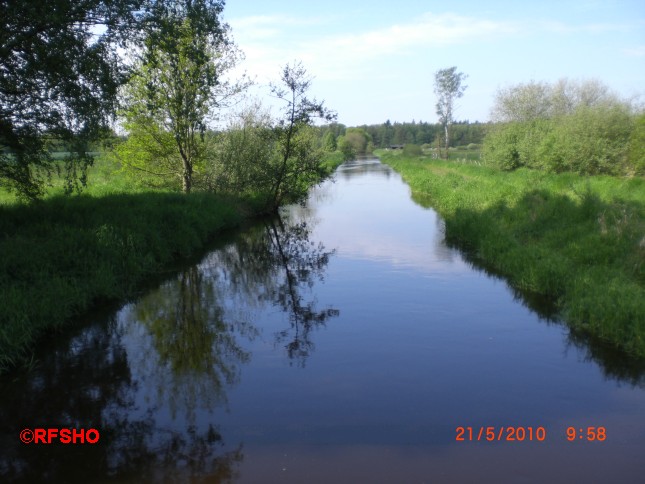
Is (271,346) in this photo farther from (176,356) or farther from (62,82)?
(62,82)

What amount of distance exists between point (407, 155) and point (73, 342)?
78.3 metres

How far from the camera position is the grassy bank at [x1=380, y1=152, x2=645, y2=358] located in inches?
325

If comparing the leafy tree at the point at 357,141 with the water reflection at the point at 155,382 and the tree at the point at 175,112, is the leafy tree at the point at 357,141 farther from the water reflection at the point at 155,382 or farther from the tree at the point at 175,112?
the water reflection at the point at 155,382

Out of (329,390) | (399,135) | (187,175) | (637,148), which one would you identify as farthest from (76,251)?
(399,135)

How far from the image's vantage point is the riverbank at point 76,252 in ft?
26.6

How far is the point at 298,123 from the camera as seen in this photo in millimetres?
24438

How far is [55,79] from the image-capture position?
1133 centimetres

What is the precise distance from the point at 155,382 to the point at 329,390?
8.22 ft

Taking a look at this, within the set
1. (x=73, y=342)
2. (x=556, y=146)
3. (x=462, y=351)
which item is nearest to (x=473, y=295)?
(x=462, y=351)

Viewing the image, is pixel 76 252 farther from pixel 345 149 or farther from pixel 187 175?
pixel 345 149

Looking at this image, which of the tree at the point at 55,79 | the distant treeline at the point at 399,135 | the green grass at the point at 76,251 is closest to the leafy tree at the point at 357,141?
the distant treeline at the point at 399,135

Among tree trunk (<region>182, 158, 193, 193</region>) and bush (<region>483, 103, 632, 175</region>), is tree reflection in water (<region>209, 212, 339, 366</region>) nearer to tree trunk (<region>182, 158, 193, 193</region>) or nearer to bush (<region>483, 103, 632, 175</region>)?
tree trunk (<region>182, 158, 193, 193</region>)

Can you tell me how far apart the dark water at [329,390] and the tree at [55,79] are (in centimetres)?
471

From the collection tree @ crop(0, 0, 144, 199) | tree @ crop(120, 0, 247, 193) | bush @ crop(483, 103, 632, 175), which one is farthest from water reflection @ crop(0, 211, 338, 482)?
bush @ crop(483, 103, 632, 175)
